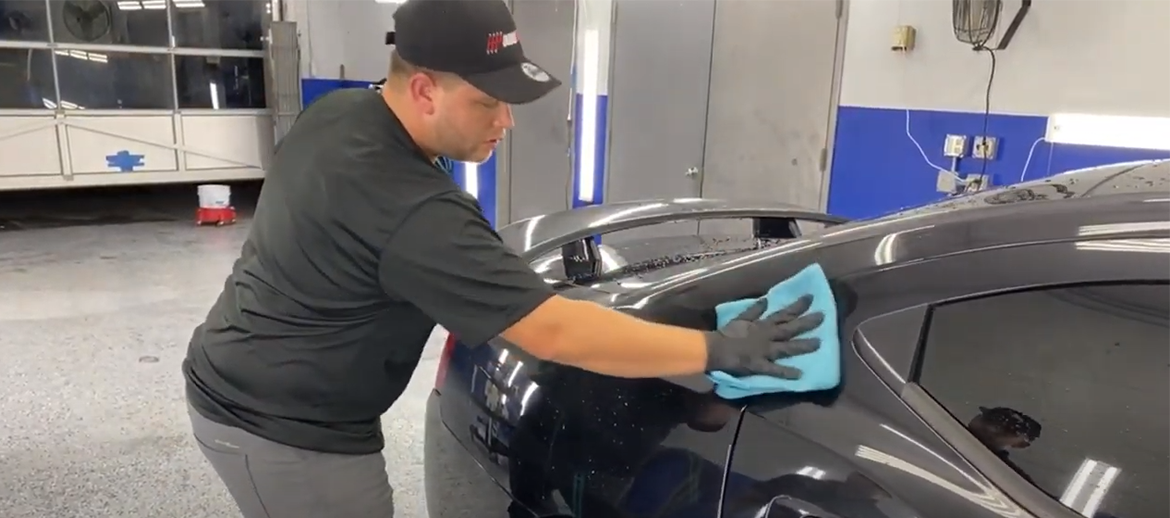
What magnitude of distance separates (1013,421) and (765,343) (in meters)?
0.34

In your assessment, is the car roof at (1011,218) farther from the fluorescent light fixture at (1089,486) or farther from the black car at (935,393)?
the fluorescent light fixture at (1089,486)

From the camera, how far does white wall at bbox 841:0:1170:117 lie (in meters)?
3.64

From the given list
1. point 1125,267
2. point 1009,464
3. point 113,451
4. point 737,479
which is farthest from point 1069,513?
point 113,451

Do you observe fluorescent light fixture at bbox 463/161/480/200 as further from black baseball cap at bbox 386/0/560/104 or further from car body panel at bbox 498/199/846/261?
black baseball cap at bbox 386/0/560/104

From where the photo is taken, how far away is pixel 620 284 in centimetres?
178

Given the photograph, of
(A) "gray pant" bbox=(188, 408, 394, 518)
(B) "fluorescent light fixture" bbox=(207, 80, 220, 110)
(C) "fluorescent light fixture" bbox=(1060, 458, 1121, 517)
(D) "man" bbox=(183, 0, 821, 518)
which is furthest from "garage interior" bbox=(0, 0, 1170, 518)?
(A) "gray pant" bbox=(188, 408, 394, 518)

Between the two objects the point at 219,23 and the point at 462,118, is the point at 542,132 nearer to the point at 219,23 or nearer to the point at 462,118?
the point at 462,118

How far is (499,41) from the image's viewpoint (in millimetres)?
1417

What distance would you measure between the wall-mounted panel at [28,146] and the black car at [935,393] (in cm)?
941

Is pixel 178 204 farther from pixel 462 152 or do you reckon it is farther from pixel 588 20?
pixel 462 152

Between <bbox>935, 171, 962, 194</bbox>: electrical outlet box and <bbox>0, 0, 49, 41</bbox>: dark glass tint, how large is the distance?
29.3ft

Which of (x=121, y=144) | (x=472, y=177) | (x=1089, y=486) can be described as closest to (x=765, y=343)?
(x=1089, y=486)

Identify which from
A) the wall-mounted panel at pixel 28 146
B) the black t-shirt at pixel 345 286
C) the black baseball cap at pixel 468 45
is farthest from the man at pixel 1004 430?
the wall-mounted panel at pixel 28 146

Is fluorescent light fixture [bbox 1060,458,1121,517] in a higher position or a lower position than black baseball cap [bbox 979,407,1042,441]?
lower
